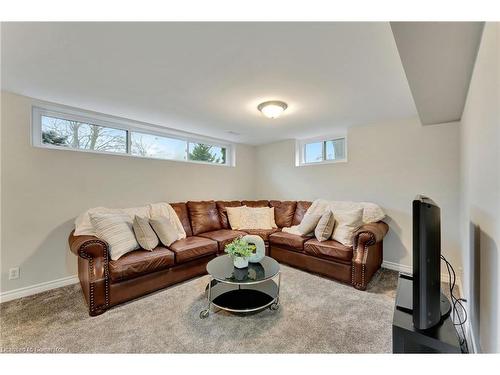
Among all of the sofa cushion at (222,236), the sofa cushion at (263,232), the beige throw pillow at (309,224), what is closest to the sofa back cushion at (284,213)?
the sofa cushion at (263,232)

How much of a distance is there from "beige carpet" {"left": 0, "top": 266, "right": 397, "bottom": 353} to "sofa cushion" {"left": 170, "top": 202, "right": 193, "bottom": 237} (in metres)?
1.05

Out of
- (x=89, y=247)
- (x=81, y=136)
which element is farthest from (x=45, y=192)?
(x=89, y=247)

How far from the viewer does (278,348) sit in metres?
1.58

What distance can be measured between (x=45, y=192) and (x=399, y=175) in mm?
4628

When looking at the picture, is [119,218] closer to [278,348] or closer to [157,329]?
[157,329]

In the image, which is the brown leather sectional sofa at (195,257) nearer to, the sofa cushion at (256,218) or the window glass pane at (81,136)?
the sofa cushion at (256,218)

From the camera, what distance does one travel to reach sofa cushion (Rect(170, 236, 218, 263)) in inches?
103

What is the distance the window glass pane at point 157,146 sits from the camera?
3.34 m

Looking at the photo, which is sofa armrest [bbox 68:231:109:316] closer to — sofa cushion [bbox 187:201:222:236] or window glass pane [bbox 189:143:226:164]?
sofa cushion [bbox 187:201:222:236]

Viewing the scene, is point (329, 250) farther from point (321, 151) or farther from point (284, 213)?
point (321, 151)

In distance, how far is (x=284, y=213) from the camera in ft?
13.1

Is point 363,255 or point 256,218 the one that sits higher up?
point 256,218

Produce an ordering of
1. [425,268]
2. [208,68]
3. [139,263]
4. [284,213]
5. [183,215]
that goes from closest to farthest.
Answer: [425,268] < [208,68] < [139,263] < [183,215] < [284,213]
